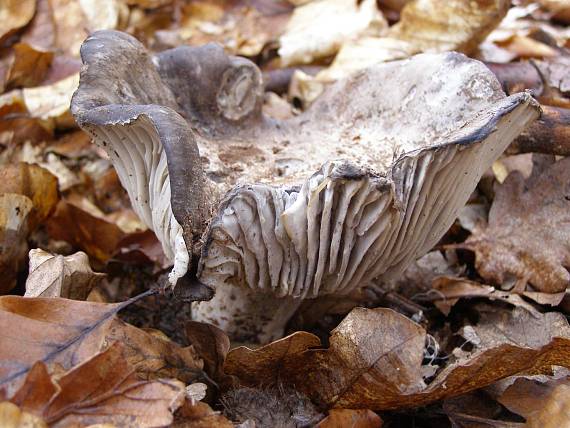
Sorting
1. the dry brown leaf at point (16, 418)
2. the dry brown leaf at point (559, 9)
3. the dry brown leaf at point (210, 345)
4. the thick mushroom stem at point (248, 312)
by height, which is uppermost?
the dry brown leaf at point (559, 9)

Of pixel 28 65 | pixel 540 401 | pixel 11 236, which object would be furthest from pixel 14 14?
pixel 540 401

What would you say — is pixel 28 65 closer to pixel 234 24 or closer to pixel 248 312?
pixel 234 24

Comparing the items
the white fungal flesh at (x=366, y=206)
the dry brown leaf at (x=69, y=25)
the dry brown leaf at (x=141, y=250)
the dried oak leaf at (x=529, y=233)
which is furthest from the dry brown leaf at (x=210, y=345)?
the dry brown leaf at (x=69, y=25)

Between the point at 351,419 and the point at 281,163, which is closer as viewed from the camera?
the point at 351,419

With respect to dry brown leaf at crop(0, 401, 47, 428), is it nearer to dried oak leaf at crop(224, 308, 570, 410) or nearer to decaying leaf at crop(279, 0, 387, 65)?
dried oak leaf at crop(224, 308, 570, 410)

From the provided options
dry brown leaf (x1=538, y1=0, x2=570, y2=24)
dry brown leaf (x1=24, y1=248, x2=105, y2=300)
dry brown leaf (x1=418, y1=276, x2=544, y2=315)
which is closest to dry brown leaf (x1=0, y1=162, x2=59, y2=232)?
dry brown leaf (x1=24, y1=248, x2=105, y2=300)

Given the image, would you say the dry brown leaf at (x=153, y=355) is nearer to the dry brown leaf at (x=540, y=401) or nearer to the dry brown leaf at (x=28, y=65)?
the dry brown leaf at (x=540, y=401)
